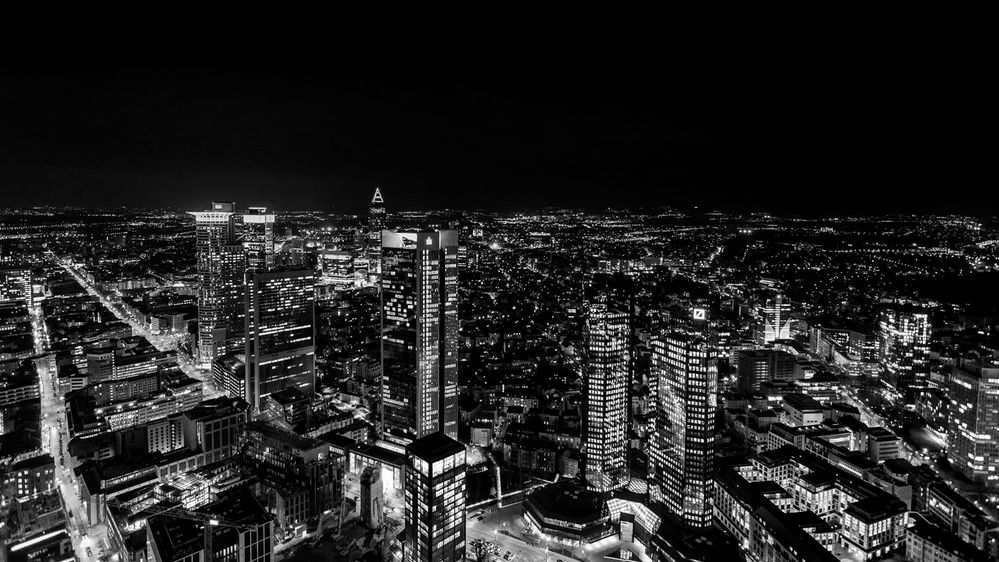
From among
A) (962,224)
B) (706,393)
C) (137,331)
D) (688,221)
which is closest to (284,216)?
(137,331)

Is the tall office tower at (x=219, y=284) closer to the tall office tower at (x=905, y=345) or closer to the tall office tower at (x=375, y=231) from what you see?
the tall office tower at (x=375, y=231)

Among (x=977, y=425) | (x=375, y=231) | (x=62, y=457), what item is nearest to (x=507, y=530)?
(x=62, y=457)

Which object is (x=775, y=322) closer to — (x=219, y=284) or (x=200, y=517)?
(x=219, y=284)

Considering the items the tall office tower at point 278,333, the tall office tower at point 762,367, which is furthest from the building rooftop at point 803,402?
the tall office tower at point 278,333

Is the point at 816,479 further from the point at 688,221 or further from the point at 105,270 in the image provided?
the point at 105,270

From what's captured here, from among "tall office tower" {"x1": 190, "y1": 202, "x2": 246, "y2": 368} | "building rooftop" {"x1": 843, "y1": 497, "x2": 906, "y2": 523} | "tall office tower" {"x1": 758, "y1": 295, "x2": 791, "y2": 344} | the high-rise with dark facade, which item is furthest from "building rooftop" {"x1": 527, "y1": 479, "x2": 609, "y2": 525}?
"tall office tower" {"x1": 758, "y1": 295, "x2": 791, "y2": 344}

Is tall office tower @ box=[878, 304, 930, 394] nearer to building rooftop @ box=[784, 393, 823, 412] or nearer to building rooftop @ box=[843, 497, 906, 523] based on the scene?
building rooftop @ box=[784, 393, 823, 412]
